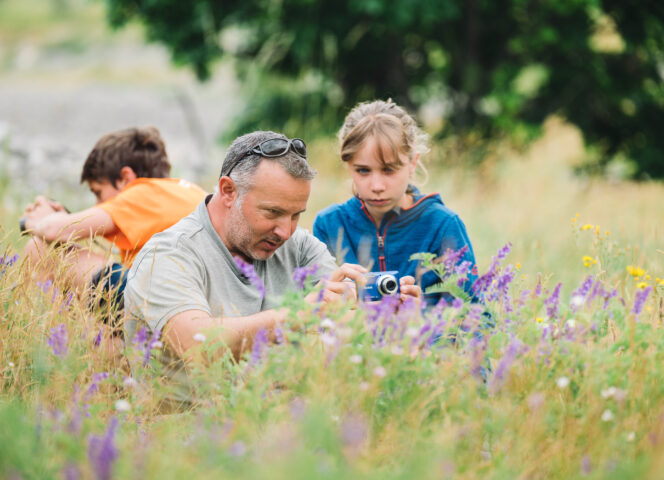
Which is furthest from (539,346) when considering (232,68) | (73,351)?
(232,68)

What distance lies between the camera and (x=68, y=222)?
12.4ft

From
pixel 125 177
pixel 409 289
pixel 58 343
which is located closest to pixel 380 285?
pixel 409 289

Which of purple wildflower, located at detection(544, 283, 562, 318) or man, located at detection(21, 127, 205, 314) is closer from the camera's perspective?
purple wildflower, located at detection(544, 283, 562, 318)

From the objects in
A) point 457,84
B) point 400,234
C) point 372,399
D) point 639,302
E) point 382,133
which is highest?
point 457,84

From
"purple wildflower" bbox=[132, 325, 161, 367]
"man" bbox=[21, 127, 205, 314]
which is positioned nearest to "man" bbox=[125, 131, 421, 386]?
"purple wildflower" bbox=[132, 325, 161, 367]

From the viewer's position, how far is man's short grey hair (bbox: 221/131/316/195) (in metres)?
3.01

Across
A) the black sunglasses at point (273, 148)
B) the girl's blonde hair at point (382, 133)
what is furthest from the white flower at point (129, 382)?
the girl's blonde hair at point (382, 133)

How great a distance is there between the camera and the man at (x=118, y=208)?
12.3 ft

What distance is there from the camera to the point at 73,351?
2.60 meters

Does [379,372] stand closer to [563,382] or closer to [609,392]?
[563,382]

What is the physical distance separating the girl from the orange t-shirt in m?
0.86

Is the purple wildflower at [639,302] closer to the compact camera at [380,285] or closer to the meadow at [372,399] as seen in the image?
the meadow at [372,399]

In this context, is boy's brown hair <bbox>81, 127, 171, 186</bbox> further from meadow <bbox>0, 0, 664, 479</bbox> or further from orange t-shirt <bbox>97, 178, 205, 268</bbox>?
meadow <bbox>0, 0, 664, 479</bbox>

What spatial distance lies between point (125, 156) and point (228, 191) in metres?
1.40
